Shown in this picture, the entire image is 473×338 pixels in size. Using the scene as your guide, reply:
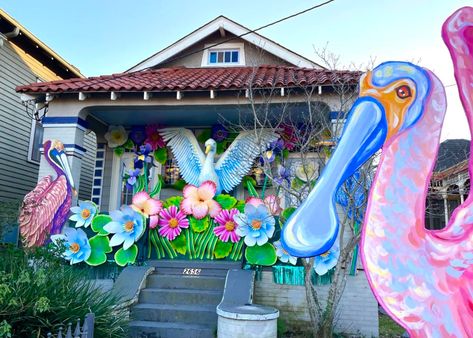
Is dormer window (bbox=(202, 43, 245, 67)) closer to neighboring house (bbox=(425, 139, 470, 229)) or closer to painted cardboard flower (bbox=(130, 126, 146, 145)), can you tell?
painted cardboard flower (bbox=(130, 126, 146, 145))

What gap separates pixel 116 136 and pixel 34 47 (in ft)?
14.4

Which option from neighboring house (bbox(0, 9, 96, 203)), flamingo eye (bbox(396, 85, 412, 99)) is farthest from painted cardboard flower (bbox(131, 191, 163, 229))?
flamingo eye (bbox(396, 85, 412, 99))

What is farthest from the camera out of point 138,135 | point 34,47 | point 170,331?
point 34,47

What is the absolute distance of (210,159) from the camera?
7.59 meters

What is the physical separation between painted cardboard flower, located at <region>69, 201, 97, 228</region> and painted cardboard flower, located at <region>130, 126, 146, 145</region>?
2658 millimetres

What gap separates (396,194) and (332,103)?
4765mm

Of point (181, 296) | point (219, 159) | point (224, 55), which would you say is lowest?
point (181, 296)

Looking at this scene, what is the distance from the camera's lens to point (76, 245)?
6.47 metres

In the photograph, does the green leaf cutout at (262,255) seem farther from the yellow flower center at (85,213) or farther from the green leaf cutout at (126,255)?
the yellow flower center at (85,213)

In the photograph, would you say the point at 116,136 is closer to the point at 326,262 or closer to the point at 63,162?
the point at 63,162

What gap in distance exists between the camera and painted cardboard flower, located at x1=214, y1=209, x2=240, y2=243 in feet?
21.4

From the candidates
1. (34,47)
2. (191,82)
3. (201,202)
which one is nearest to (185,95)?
(191,82)

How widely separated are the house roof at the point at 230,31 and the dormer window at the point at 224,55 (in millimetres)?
374

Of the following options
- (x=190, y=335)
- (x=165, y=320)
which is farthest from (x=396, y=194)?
(x=165, y=320)
